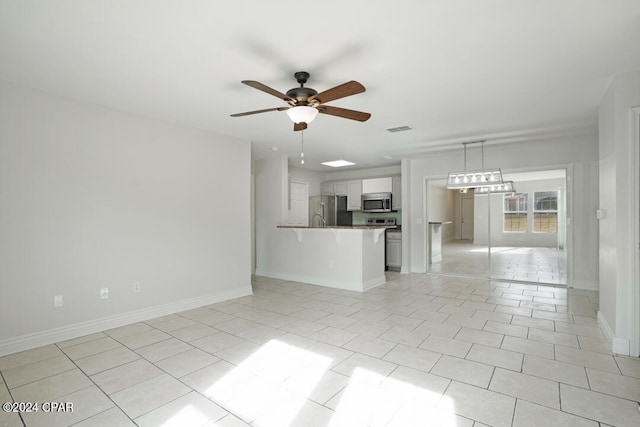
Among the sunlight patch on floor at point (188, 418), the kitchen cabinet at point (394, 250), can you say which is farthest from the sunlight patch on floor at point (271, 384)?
the kitchen cabinet at point (394, 250)

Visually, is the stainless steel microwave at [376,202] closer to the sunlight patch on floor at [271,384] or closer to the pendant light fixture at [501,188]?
the pendant light fixture at [501,188]

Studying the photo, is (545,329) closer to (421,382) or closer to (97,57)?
(421,382)

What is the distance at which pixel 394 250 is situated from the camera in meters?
7.17

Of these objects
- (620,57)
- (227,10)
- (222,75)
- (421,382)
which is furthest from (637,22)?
(222,75)

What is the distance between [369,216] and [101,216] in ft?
20.2

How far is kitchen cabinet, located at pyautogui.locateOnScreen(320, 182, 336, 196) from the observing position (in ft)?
28.1

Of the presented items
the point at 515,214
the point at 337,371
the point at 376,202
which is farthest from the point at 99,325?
the point at 515,214

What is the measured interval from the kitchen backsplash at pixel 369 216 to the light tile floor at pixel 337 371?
401cm

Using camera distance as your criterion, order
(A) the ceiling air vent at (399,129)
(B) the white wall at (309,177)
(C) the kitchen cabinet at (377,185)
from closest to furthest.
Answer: (A) the ceiling air vent at (399,129)
(C) the kitchen cabinet at (377,185)
(B) the white wall at (309,177)

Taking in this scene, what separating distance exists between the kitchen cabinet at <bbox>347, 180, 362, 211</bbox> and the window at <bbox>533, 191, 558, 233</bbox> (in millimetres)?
3761

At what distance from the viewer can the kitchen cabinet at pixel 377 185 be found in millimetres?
7652

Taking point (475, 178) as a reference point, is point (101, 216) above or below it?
below

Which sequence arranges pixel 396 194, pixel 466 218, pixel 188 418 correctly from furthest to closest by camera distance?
pixel 396 194 → pixel 466 218 → pixel 188 418

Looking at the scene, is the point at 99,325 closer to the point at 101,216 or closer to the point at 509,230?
the point at 101,216
